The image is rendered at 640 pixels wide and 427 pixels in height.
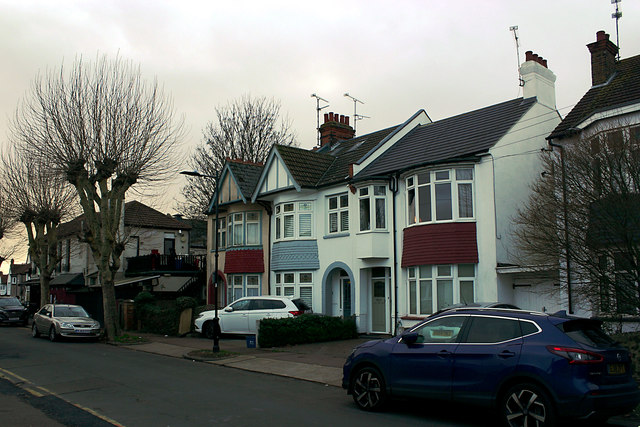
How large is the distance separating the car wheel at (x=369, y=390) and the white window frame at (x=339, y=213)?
42.4 feet

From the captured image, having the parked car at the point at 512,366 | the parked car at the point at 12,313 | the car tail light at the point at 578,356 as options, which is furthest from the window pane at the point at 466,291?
the parked car at the point at 12,313

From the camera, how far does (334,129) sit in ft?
99.9

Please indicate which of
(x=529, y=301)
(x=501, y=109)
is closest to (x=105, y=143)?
(x=501, y=109)

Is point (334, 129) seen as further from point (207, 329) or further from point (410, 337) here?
point (410, 337)

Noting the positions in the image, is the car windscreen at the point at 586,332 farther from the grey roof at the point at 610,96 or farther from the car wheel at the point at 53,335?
the car wheel at the point at 53,335

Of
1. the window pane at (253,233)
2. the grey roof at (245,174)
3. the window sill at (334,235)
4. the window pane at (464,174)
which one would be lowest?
the window sill at (334,235)

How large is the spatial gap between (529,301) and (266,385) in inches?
384

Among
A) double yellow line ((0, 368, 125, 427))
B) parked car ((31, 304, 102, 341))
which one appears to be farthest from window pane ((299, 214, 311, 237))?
double yellow line ((0, 368, 125, 427))

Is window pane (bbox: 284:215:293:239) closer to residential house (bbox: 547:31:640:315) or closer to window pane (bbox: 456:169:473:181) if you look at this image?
window pane (bbox: 456:169:473:181)

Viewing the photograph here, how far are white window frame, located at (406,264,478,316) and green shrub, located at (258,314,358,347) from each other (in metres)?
2.54

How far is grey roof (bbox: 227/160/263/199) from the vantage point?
26.7 meters

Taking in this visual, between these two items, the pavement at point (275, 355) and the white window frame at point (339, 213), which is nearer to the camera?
the pavement at point (275, 355)

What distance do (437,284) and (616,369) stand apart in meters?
11.1

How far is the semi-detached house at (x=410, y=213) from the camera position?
58.8 feet
